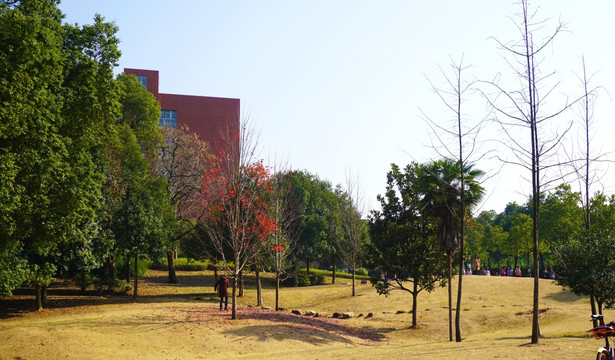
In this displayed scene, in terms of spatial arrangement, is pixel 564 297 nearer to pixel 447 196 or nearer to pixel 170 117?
pixel 447 196

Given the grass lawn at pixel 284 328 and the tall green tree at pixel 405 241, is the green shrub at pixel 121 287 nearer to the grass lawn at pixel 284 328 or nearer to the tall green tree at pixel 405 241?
the grass lawn at pixel 284 328

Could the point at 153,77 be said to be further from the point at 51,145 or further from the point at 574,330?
the point at 574,330

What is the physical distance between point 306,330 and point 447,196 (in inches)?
378

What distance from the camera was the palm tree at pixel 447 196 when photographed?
24766mm

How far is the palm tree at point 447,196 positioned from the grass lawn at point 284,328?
16.3 ft

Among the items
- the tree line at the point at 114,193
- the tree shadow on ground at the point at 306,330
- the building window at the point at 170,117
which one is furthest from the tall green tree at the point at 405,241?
the building window at the point at 170,117

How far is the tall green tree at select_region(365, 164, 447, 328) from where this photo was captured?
28984 millimetres

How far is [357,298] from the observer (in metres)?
39.9

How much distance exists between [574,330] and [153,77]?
6177 centimetres

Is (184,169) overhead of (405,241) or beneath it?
overhead

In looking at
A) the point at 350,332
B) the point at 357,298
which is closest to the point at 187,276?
the point at 357,298

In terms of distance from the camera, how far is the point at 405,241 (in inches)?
1168

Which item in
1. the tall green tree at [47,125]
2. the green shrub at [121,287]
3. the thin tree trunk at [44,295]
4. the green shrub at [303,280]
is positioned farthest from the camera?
the green shrub at [303,280]

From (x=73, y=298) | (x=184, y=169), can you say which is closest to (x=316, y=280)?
(x=184, y=169)
